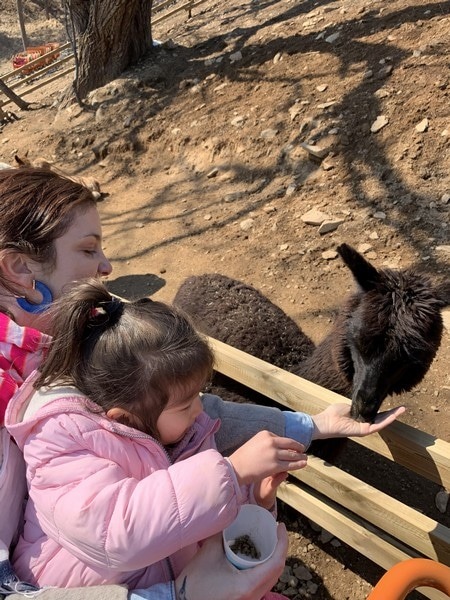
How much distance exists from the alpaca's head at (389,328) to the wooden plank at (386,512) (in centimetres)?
40

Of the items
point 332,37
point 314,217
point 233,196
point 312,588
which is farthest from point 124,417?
point 332,37

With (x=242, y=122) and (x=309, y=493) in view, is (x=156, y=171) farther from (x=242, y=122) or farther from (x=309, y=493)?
(x=309, y=493)

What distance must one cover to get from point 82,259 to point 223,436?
0.87 m

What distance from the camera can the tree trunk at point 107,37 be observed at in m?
8.91

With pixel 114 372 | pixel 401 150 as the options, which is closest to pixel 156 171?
pixel 401 150

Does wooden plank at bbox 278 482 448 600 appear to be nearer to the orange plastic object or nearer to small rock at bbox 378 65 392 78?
the orange plastic object

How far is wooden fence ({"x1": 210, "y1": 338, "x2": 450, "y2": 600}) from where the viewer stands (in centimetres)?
203

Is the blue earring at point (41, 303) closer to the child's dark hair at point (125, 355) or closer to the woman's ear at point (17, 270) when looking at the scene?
the woman's ear at point (17, 270)

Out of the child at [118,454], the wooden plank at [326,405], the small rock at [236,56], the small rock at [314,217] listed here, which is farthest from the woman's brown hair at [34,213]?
the small rock at [236,56]

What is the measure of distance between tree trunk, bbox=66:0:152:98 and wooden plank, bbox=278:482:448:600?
27.8 feet

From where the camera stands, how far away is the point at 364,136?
5953 mm

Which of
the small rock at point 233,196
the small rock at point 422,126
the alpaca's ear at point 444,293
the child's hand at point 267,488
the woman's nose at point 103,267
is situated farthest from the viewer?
the small rock at point 233,196

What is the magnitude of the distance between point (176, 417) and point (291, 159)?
5199 mm

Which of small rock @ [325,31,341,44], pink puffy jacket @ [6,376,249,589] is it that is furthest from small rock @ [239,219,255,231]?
pink puffy jacket @ [6,376,249,589]
